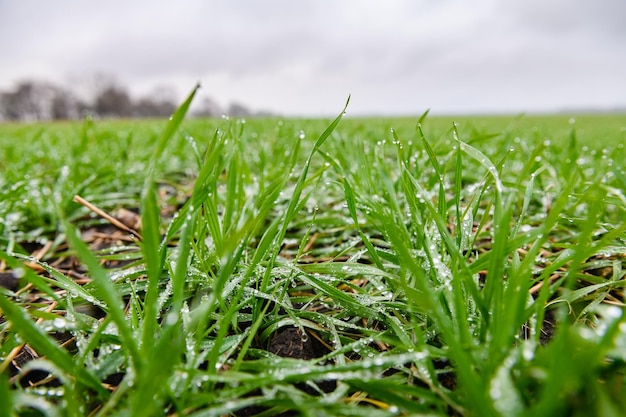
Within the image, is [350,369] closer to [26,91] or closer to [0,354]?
[0,354]

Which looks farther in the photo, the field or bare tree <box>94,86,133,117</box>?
bare tree <box>94,86,133,117</box>

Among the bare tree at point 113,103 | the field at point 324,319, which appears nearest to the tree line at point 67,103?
the bare tree at point 113,103

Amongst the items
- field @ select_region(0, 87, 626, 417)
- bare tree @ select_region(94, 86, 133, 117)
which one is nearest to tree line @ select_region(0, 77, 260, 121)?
A: bare tree @ select_region(94, 86, 133, 117)

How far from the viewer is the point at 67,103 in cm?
4431

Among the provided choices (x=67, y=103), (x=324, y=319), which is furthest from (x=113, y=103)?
(x=324, y=319)

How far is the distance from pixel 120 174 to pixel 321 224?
1.12 meters

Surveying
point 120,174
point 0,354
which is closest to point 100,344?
A: point 0,354

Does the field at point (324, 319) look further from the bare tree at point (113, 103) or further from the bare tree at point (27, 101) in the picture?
the bare tree at point (27, 101)

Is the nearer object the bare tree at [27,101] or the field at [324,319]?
the field at [324,319]

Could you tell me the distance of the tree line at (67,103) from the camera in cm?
4294

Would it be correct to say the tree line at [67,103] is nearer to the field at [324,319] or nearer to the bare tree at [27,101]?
the bare tree at [27,101]

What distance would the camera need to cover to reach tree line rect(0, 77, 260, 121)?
42938 mm

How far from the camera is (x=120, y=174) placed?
1.89 metres

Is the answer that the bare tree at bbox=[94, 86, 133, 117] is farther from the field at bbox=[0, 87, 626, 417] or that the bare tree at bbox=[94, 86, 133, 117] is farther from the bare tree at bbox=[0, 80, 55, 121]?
the field at bbox=[0, 87, 626, 417]
